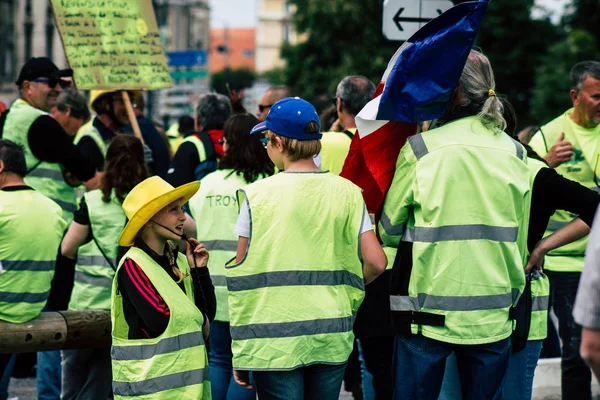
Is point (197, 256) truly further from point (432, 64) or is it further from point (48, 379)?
point (48, 379)

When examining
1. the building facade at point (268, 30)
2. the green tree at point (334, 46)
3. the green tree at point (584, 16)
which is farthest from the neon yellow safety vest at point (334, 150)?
the building facade at point (268, 30)

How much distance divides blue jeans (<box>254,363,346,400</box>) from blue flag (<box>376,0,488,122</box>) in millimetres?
1169

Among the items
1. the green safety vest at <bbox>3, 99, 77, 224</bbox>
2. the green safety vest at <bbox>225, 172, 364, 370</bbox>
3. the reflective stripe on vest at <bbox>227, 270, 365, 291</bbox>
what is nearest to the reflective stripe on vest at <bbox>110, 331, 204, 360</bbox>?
the green safety vest at <bbox>225, 172, 364, 370</bbox>

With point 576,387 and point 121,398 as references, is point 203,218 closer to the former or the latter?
point 121,398

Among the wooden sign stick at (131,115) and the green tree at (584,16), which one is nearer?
the wooden sign stick at (131,115)

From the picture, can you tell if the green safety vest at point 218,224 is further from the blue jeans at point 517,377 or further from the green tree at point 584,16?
the green tree at point 584,16

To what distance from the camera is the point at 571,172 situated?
6.70 metres

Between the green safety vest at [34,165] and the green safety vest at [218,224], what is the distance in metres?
1.88

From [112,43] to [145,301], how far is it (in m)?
3.79

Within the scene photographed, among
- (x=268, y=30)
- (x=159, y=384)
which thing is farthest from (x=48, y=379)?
(x=268, y=30)

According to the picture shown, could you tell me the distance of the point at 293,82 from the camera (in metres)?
46.7

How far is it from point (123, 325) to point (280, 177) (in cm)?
98

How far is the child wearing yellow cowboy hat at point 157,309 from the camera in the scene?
15.1 ft

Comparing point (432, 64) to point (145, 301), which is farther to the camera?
point (145, 301)
